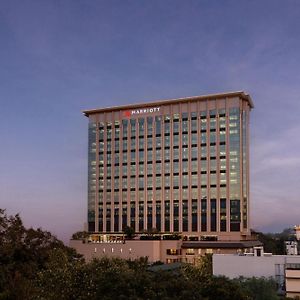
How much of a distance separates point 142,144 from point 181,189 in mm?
22005

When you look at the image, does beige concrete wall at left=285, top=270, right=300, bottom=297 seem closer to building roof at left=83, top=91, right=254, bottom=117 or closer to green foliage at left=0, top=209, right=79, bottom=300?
green foliage at left=0, top=209, right=79, bottom=300

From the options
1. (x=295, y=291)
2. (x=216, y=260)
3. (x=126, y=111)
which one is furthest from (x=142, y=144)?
(x=295, y=291)

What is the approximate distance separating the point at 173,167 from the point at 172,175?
111 inches

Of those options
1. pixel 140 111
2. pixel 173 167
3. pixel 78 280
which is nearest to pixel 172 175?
pixel 173 167

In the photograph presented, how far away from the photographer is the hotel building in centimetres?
16250

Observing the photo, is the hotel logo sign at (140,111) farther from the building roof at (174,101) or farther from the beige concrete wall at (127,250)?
the beige concrete wall at (127,250)

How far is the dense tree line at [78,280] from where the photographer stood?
1537 inches

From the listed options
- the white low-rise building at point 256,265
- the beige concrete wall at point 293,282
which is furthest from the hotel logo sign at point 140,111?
the beige concrete wall at point 293,282

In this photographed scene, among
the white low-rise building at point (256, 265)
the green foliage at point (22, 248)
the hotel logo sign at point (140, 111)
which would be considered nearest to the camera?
the green foliage at point (22, 248)

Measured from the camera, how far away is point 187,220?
166500 mm

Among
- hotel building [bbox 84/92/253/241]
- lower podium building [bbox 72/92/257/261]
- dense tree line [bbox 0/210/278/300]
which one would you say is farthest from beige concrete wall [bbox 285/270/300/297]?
hotel building [bbox 84/92/253/241]

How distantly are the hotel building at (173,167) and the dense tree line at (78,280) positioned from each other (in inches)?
3986

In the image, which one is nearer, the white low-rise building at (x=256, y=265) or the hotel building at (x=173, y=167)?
the white low-rise building at (x=256, y=265)

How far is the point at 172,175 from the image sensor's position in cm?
17188
